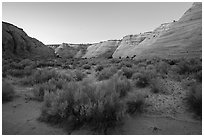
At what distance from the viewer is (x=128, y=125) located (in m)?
3.12

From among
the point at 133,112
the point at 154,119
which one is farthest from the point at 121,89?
the point at 154,119

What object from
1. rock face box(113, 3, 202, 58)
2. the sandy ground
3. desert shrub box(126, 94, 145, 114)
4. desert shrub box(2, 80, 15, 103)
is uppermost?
rock face box(113, 3, 202, 58)

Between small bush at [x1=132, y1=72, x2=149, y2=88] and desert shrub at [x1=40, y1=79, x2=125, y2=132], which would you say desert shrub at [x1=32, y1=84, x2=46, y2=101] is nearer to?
desert shrub at [x1=40, y1=79, x2=125, y2=132]

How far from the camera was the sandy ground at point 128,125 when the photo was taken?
9.59ft

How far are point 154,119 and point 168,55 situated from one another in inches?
639

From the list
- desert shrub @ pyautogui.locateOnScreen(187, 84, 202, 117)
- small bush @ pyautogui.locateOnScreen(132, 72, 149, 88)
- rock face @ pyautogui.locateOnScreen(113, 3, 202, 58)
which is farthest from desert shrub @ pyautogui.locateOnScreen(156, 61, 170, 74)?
rock face @ pyautogui.locateOnScreen(113, 3, 202, 58)

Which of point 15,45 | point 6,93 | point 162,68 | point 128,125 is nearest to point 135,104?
point 128,125

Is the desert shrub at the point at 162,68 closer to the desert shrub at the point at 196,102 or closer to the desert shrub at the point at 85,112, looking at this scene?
the desert shrub at the point at 196,102

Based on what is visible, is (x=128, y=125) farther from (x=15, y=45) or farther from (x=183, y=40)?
(x=15, y=45)

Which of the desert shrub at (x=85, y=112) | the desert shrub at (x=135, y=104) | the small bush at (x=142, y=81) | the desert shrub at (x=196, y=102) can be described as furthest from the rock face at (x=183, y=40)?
the desert shrub at (x=85, y=112)

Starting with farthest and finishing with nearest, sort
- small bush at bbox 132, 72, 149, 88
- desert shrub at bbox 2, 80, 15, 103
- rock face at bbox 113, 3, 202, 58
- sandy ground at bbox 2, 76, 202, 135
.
Result: rock face at bbox 113, 3, 202, 58
small bush at bbox 132, 72, 149, 88
desert shrub at bbox 2, 80, 15, 103
sandy ground at bbox 2, 76, 202, 135

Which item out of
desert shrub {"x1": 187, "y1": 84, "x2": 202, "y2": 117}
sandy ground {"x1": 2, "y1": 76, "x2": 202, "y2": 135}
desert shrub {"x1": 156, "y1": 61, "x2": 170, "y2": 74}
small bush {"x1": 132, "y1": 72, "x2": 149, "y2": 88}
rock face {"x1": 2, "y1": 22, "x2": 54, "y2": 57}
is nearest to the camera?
sandy ground {"x1": 2, "y1": 76, "x2": 202, "y2": 135}

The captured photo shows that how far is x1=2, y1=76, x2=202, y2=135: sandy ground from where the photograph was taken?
292 cm

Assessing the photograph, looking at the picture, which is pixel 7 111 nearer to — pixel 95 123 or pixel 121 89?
pixel 95 123
